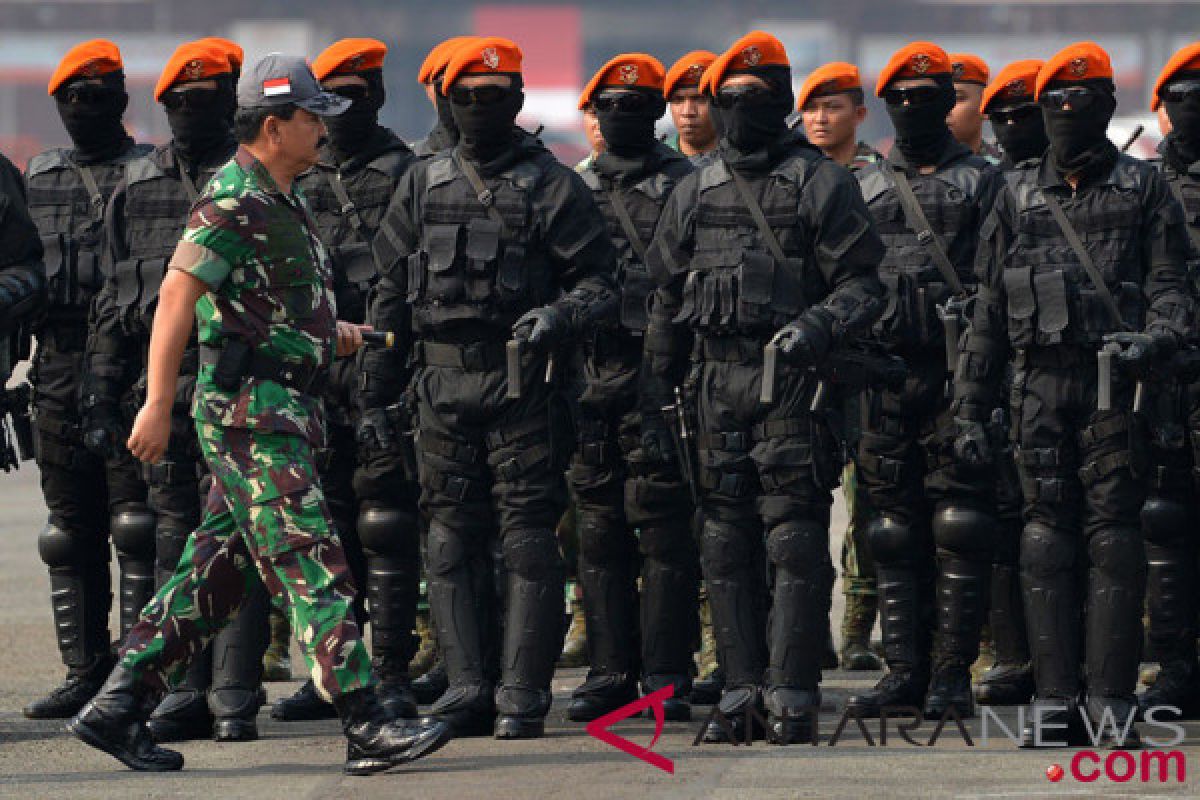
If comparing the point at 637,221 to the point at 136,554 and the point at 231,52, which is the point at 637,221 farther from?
the point at 136,554

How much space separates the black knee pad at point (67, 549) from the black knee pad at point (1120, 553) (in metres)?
3.56

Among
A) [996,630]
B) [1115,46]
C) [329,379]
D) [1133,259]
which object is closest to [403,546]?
[329,379]

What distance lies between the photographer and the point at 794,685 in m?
8.75

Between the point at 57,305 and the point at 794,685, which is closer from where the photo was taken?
the point at 794,685

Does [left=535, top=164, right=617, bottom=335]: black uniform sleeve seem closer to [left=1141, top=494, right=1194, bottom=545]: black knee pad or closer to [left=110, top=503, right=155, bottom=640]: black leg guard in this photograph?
[left=110, top=503, right=155, bottom=640]: black leg guard

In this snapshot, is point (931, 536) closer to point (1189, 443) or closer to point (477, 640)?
point (1189, 443)

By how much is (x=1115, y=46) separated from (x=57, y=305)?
7854 cm

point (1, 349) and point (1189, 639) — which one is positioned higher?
point (1, 349)

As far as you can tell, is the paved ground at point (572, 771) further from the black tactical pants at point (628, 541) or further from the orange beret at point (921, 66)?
the orange beret at point (921, 66)

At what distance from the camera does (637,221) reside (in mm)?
9828

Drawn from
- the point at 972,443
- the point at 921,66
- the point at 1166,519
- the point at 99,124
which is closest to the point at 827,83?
the point at 921,66

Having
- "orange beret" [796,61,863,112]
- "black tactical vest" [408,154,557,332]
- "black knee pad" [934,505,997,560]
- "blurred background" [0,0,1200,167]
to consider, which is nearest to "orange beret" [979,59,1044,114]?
"orange beret" [796,61,863,112]

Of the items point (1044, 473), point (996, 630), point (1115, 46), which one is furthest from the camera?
point (1115, 46)

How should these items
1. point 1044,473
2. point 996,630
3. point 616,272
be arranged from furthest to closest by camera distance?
point 996,630
point 616,272
point 1044,473
